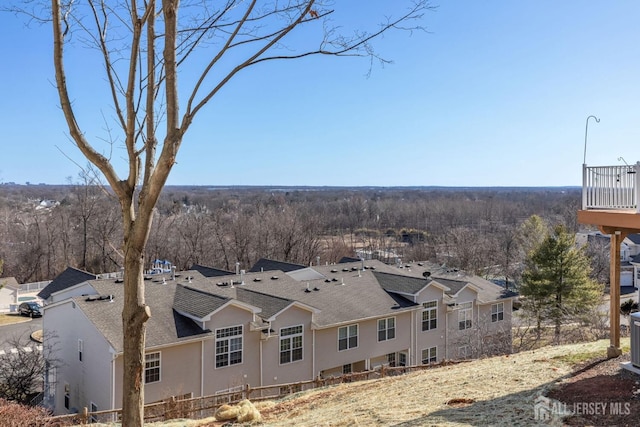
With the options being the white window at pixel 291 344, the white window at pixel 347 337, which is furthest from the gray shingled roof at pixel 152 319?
the white window at pixel 347 337

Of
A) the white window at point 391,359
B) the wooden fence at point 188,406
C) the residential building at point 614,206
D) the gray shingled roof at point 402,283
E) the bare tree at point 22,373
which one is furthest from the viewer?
the gray shingled roof at point 402,283

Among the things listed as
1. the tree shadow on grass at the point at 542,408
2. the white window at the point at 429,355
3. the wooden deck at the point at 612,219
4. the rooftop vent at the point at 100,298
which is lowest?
the white window at the point at 429,355

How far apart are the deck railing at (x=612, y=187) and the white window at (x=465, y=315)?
51.9ft

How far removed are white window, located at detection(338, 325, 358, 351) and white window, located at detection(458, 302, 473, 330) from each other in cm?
682

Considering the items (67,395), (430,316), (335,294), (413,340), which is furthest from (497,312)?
(67,395)

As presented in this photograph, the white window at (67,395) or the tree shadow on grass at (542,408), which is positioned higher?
the tree shadow on grass at (542,408)

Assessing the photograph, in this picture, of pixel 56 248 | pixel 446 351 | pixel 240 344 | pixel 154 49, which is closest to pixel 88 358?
pixel 240 344

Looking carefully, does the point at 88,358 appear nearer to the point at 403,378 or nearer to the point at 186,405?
the point at 186,405

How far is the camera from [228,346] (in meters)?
17.3

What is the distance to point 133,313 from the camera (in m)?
5.41

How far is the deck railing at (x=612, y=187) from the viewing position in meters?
8.69

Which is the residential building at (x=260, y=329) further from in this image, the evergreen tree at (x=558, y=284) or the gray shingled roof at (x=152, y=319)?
the evergreen tree at (x=558, y=284)

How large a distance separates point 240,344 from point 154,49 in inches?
537

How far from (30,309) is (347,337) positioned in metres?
26.0
